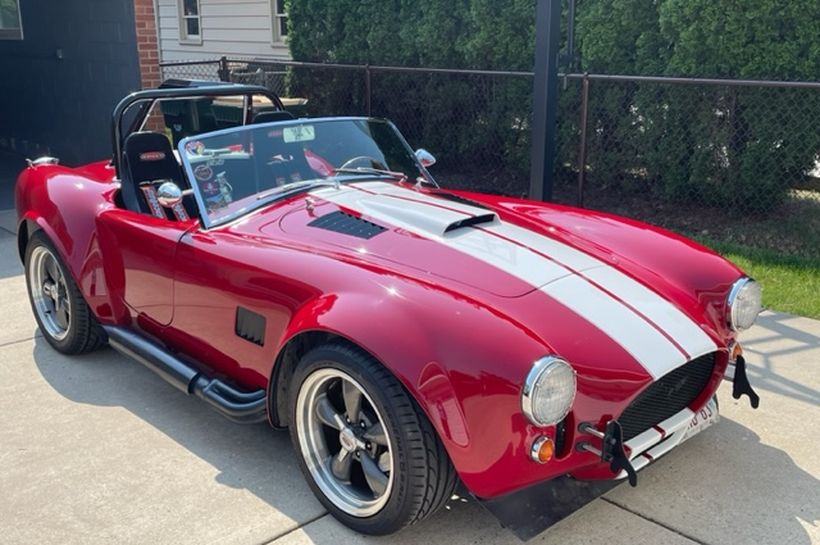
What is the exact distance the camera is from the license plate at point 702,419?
316cm

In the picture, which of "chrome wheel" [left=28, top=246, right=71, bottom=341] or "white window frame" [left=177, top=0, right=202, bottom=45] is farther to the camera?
"white window frame" [left=177, top=0, right=202, bottom=45]

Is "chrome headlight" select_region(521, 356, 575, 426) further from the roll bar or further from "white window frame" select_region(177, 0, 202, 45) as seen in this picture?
"white window frame" select_region(177, 0, 202, 45)

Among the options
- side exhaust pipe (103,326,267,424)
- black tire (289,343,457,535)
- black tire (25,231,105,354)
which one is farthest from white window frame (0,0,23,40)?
black tire (289,343,457,535)

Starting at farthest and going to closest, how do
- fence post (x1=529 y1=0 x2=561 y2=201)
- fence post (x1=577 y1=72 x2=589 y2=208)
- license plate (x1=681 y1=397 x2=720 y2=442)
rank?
1. fence post (x1=577 y1=72 x2=589 y2=208)
2. fence post (x1=529 y1=0 x2=561 y2=201)
3. license plate (x1=681 y1=397 x2=720 y2=442)

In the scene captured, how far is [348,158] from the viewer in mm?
4309

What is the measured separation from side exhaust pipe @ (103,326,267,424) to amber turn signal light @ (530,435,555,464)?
122 cm

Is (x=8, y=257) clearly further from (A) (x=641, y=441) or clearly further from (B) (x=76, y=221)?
(A) (x=641, y=441)

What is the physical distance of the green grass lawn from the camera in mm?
5406

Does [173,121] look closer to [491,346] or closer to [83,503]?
[83,503]

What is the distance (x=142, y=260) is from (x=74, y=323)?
912mm

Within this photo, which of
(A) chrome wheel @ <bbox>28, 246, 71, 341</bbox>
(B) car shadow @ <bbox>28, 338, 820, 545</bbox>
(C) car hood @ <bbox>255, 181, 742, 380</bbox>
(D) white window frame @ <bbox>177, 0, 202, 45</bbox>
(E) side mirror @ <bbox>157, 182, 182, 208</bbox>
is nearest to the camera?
(C) car hood @ <bbox>255, 181, 742, 380</bbox>

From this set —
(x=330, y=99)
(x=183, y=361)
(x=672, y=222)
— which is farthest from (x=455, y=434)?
(x=330, y=99)

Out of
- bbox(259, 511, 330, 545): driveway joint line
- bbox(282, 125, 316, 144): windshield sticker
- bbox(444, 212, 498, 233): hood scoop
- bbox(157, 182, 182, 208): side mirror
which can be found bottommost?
bbox(259, 511, 330, 545): driveway joint line

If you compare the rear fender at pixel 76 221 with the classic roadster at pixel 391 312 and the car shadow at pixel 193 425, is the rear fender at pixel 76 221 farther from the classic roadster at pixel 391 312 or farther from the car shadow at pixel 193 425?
the car shadow at pixel 193 425
